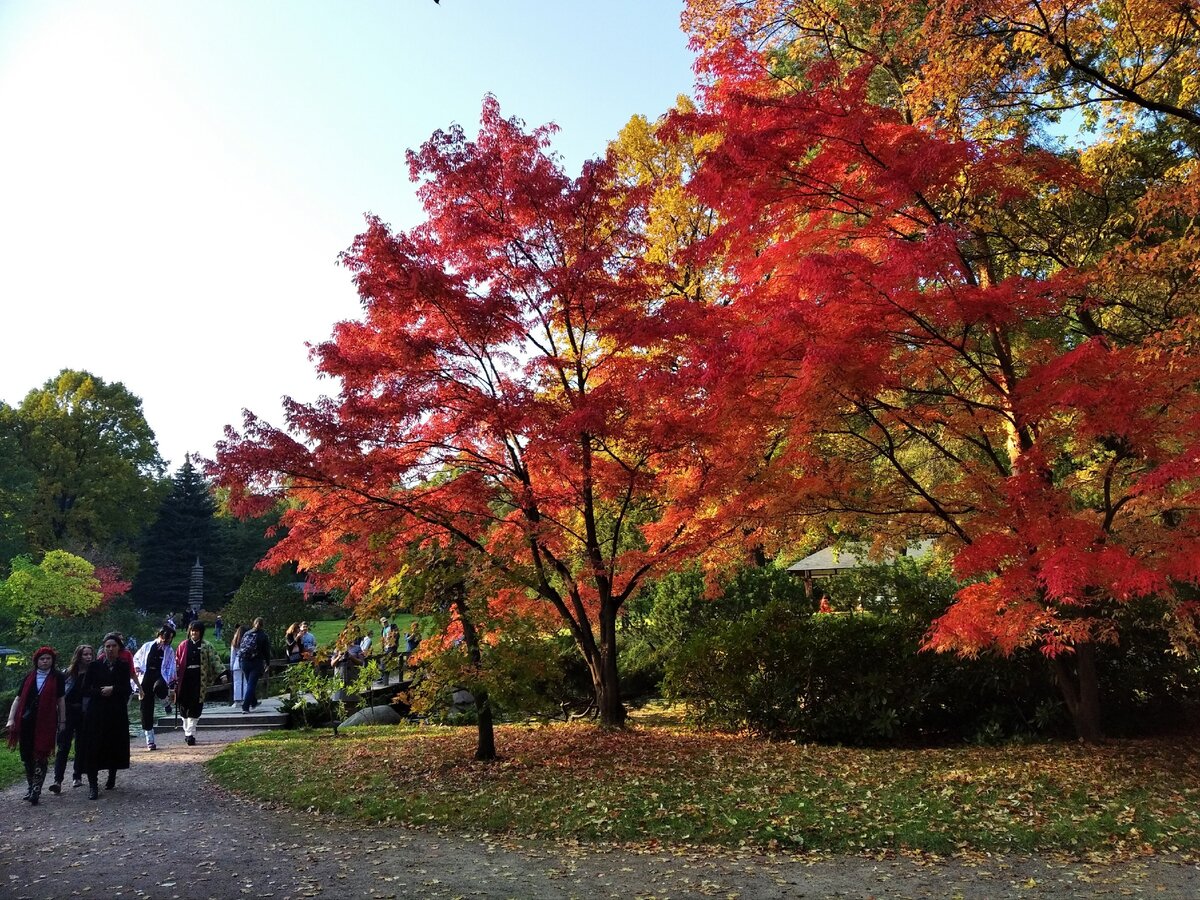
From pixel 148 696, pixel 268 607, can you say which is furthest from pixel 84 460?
pixel 148 696

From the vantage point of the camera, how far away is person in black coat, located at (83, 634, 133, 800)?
289 inches

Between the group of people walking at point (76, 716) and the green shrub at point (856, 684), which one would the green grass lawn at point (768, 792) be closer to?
the green shrub at point (856, 684)

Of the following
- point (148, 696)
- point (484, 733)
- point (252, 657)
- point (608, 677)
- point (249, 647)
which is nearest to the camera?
point (484, 733)

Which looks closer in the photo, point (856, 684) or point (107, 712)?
point (107, 712)

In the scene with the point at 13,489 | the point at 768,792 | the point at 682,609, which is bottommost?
the point at 768,792

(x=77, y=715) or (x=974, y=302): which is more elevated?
(x=974, y=302)

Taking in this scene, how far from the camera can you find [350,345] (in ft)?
27.0

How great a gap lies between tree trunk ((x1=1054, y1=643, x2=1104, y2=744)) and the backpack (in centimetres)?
1169

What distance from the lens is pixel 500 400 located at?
8227 mm

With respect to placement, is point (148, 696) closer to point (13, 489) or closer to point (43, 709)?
Result: point (43, 709)

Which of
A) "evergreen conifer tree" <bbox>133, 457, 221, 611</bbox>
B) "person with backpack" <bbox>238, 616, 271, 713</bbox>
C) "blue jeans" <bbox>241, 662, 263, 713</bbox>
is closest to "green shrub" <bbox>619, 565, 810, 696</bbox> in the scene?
"person with backpack" <bbox>238, 616, 271, 713</bbox>

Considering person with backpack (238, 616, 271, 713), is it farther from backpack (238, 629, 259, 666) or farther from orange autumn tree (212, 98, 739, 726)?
orange autumn tree (212, 98, 739, 726)

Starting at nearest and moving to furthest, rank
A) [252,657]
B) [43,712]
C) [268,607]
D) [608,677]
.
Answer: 1. [43,712]
2. [608,677]
3. [252,657]
4. [268,607]

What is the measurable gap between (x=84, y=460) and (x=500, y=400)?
36.4 metres
